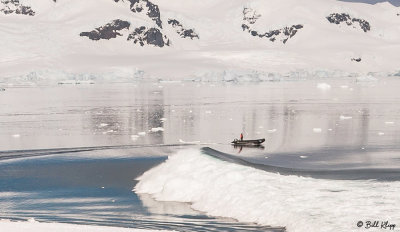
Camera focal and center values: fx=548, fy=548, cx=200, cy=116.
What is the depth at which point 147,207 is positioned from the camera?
54.5 ft

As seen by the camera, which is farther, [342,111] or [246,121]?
[342,111]

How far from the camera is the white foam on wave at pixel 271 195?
14102mm

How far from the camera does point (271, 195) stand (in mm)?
16203

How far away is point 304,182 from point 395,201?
3.56 metres

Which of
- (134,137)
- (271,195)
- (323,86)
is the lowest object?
(271,195)

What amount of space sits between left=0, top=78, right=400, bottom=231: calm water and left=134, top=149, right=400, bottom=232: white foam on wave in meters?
0.77

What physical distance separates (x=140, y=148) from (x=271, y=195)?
43.4 ft

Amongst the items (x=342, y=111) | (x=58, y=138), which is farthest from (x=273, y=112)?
(x=58, y=138)

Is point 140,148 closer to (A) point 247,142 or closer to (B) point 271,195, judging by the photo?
(A) point 247,142

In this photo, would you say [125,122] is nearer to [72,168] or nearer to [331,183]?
[72,168]

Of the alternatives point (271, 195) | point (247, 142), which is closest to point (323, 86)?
point (247, 142)

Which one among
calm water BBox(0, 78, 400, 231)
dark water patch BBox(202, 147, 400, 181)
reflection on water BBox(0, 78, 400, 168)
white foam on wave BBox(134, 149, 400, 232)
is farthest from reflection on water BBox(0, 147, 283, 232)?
dark water patch BBox(202, 147, 400, 181)

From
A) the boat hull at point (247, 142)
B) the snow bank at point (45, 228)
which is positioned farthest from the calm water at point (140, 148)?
the snow bank at point (45, 228)

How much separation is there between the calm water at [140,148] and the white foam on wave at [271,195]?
0.77 meters
